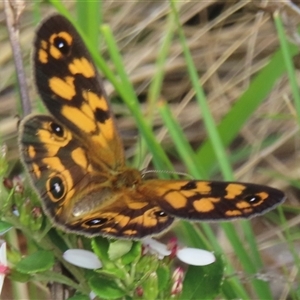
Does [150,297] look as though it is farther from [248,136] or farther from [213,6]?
[213,6]

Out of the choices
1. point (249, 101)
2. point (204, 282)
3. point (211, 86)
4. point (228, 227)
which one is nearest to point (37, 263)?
point (204, 282)

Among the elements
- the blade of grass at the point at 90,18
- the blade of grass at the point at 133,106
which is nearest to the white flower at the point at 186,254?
the blade of grass at the point at 133,106

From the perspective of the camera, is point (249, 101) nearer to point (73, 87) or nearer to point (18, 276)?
point (73, 87)

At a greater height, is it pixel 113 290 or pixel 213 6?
pixel 213 6

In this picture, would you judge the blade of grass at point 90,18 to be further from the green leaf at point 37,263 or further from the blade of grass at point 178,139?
the green leaf at point 37,263

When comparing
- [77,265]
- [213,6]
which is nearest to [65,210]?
[77,265]

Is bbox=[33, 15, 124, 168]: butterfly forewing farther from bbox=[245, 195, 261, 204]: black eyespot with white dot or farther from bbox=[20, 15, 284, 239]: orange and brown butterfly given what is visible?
→ bbox=[245, 195, 261, 204]: black eyespot with white dot

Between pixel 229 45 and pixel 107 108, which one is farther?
pixel 229 45
